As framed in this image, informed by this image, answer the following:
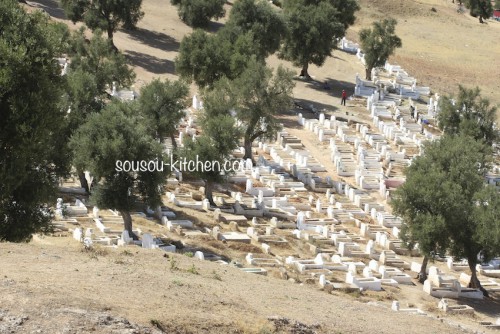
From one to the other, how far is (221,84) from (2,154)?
26.7 meters

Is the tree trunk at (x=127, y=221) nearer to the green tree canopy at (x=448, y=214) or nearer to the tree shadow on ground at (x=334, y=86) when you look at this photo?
the green tree canopy at (x=448, y=214)

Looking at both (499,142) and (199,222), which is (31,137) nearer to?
(199,222)

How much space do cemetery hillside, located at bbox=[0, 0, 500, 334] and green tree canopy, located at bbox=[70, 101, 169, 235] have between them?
0.07 m

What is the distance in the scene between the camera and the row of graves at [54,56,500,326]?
100 feet

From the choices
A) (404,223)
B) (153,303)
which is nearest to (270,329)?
(153,303)

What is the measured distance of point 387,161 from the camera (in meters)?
47.6

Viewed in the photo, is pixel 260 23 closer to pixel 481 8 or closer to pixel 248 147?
pixel 248 147

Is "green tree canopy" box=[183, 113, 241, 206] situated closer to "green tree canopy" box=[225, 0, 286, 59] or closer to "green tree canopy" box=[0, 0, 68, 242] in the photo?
"green tree canopy" box=[0, 0, 68, 242]

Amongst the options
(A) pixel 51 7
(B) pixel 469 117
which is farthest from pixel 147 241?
(A) pixel 51 7

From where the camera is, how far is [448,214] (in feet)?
106

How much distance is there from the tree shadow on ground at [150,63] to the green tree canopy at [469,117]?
20.4 m

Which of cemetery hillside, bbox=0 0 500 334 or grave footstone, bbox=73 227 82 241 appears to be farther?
grave footstone, bbox=73 227 82 241

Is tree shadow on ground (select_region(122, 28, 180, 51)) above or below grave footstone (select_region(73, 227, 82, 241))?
above

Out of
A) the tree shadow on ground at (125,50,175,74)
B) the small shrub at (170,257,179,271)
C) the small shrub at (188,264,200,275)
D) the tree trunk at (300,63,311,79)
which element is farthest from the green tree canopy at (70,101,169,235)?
the tree trunk at (300,63,311,79)
